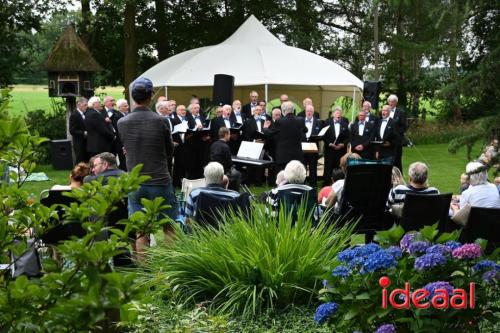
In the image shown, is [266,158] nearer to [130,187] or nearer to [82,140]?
[82,140]

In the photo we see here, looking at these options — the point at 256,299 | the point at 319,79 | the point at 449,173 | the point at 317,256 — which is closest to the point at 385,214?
the point at 317,256

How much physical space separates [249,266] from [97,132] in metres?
9.63

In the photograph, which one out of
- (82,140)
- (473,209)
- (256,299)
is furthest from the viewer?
(82,140)

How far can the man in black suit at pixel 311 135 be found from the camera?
1595 centimetres

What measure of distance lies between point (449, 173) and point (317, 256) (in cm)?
1222

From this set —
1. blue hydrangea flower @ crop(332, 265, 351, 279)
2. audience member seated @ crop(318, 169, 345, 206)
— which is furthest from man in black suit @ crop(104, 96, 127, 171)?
blue hydrangea flower @ crop(332, 265, 351, 279)

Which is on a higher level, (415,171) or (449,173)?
(415,171)

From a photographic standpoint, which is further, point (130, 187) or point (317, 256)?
point (317, 256)

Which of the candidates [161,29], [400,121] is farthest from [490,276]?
[161,29]

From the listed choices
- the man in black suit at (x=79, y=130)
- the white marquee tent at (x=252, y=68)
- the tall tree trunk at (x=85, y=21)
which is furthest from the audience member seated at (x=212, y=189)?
the tall tree trunk at (x=85, y=21)

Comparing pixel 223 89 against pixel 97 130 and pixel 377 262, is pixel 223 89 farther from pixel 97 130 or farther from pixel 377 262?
pixel 377 262

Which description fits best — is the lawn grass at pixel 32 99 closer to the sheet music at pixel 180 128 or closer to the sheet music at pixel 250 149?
the sheet music at pixel 180 128

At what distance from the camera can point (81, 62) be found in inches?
742

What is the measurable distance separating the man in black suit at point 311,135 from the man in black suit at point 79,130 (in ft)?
13.7
